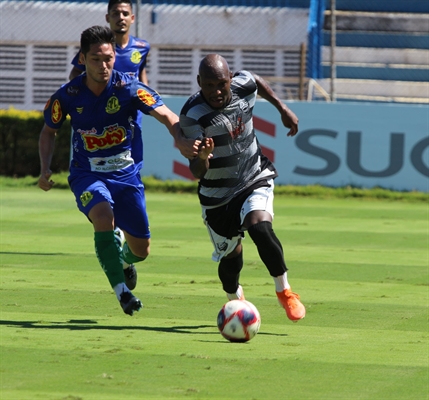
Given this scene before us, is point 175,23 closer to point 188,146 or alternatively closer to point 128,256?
point 128,256

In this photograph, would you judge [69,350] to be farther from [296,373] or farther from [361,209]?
[361,209]

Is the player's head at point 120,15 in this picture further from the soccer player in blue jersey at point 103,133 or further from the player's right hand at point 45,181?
the player's right hand at point 45,181

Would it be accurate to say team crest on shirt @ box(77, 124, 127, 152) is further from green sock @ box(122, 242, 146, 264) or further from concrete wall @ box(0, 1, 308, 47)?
concrete wall @ box(0, 1, 308, 47)

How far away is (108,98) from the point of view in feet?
25.1

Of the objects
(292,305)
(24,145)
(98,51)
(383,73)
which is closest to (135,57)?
(98,51)

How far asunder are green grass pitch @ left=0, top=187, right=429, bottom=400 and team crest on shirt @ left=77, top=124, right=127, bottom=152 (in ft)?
4.16

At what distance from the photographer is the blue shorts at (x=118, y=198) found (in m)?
7.52

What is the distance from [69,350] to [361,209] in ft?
36.2

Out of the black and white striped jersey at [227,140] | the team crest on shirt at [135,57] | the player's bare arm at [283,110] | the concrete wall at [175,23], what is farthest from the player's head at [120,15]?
the concrete wall at [175,23]

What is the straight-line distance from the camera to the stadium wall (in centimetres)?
1775

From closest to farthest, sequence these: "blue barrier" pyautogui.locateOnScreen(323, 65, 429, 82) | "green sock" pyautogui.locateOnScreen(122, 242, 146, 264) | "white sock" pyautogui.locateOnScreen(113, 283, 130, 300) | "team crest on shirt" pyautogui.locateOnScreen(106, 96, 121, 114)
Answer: "white sock" pyautogui.locateOnScreen(113, 283, 130, 300), "team crest on shirt" pyautogui.locateOnScreen(106, 96, 121, 114), "green sock" pyautogui.locateOnScreen(122, 242, 146, 264), "blue barrier" pyautogui.locateOnScreen(323, 65, 429, 82)

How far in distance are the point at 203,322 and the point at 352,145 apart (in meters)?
11.0

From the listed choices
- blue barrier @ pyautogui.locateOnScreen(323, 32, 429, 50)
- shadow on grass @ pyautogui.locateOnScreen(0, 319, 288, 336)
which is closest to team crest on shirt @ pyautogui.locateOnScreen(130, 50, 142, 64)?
shadow on grass @ pyautogui.locateOnScreen(0, 319, 288, 336)

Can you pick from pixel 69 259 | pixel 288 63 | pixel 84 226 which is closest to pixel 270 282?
pixel 69 259
